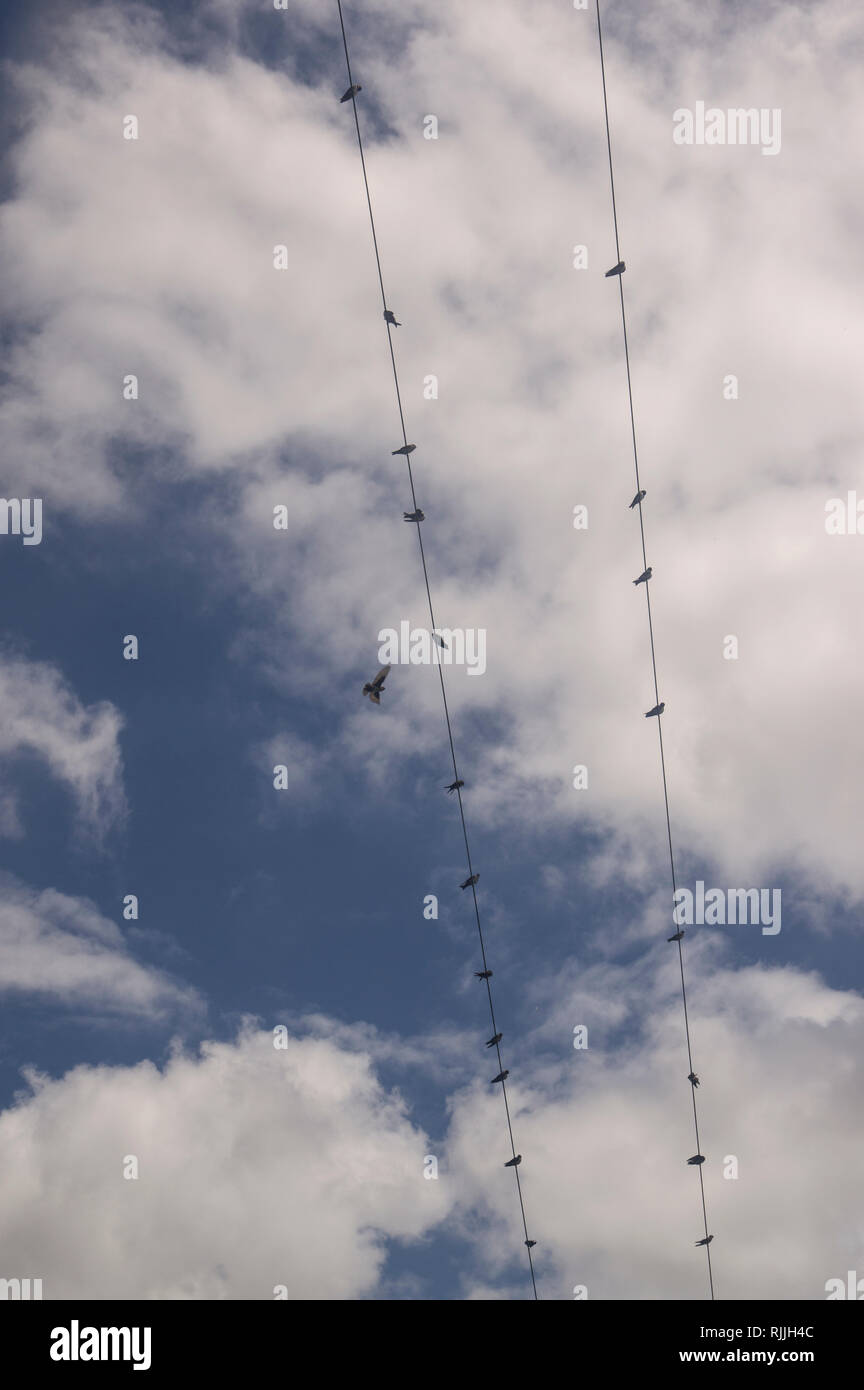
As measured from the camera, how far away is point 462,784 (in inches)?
1575

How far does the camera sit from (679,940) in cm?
4388
